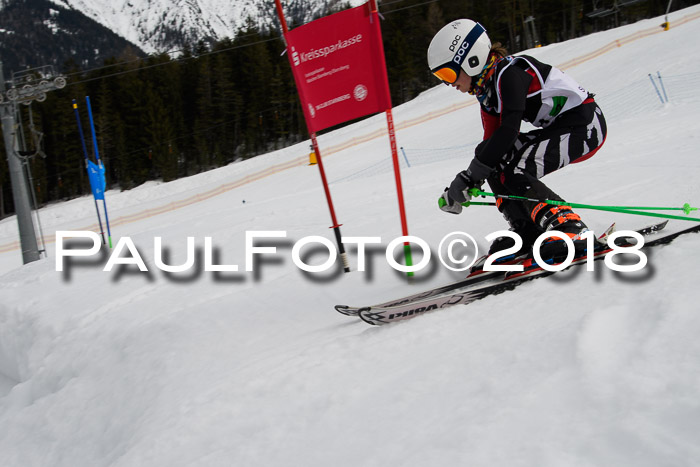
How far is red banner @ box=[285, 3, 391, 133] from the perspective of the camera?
4.10 m

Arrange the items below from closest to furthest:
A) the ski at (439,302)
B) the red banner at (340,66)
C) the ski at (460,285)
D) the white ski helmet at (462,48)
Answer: the ski at (439,302) → the ski at (460,285) → the white ski helmet at (462,48) → the red banner at (340,66)

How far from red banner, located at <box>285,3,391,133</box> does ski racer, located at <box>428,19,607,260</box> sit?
0.71 meters

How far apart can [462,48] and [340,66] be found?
111 centimetres

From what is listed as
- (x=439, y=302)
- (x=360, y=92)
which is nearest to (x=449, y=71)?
(x=360, y=92)

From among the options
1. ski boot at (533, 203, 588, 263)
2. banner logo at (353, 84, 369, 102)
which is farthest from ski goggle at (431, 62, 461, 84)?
ski boot at (533, 203, 588, 263)

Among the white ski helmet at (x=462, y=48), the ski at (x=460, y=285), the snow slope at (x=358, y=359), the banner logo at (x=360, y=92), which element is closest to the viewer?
the snow slope at (x=358, y=359)

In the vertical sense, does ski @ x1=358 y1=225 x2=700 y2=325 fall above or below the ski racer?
below

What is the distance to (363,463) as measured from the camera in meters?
1.76

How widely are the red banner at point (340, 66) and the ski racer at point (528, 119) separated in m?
0.71

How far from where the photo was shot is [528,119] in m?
3.61

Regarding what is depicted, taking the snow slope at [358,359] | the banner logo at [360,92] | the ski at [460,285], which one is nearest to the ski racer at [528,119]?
the ski at [460,285]

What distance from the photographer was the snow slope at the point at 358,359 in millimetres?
1686

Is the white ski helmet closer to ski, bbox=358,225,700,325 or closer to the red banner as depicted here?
the red banner

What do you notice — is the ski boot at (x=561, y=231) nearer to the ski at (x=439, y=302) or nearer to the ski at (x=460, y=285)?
the ski at (x=439, y=302)
